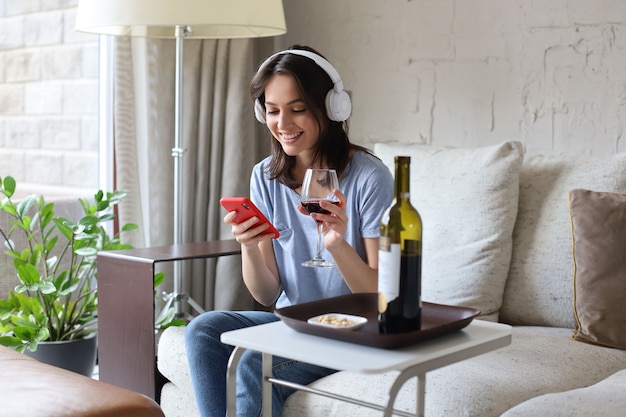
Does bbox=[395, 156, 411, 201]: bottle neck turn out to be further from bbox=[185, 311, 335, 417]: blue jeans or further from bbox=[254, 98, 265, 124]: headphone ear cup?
bbox=[254, 98, 265, 124]: headphone ear cup

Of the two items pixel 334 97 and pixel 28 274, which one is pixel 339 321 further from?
pixel 28 274

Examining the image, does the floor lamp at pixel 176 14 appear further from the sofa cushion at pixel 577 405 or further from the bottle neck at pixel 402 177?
the sofa cushion at pixel 577 405

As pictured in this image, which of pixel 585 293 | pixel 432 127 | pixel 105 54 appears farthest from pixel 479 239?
pixel 105 54

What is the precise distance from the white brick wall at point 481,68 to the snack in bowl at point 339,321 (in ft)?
4.85

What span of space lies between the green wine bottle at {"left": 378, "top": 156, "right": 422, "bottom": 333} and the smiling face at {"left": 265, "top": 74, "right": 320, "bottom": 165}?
684 millimetres

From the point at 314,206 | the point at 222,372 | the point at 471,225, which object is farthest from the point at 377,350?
the point at 471,225

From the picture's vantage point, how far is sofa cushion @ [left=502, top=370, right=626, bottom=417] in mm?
1546

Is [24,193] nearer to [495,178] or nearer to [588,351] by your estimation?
[495,178]

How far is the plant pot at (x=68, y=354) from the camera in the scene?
2754mm

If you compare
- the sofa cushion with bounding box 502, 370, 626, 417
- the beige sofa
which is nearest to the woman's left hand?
the beige sofa

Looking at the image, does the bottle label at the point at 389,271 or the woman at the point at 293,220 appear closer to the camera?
the bottle label at the point at 389,271

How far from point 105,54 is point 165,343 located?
4.62 feet

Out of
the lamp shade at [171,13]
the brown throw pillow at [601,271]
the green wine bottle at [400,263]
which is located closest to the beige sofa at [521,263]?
the brown throw pillow at [601,271]

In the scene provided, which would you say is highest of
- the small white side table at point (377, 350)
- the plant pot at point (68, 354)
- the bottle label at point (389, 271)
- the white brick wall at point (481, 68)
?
the white brick wall at point (481, 68)
